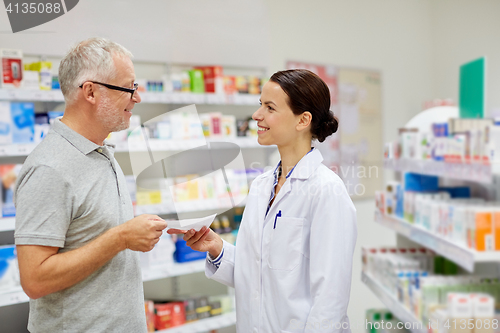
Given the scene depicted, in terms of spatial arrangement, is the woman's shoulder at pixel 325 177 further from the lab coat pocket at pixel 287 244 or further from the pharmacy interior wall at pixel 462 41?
the pharmacy interior wall at pixel 462 41

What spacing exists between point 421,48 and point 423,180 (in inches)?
121

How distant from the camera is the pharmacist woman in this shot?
1543 millimetres

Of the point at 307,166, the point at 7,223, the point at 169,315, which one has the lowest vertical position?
the point at 169,315

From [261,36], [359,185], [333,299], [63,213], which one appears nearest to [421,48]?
[359,185]

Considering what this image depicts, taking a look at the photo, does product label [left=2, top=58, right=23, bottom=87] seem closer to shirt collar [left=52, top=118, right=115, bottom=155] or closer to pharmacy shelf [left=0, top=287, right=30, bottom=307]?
pharmacy shelf [left=0, top=287, right=30, bottom=307]

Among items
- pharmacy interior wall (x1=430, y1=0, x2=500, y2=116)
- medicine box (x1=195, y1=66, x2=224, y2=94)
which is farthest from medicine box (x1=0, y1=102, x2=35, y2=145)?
pharmacy interior wall (x1=430, y1=0, x2=500, y2=116)

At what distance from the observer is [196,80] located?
3.54 metres

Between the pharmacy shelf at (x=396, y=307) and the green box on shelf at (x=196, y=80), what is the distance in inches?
81.7

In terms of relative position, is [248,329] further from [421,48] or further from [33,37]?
[421,48]

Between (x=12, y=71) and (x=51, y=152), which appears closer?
(x=51, y=152)

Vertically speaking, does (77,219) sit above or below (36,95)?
below

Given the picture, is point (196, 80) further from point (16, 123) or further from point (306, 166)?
point (306, 166)

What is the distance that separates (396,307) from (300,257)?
160cm

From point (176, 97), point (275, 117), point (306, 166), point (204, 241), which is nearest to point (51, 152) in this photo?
point (204, 241)
